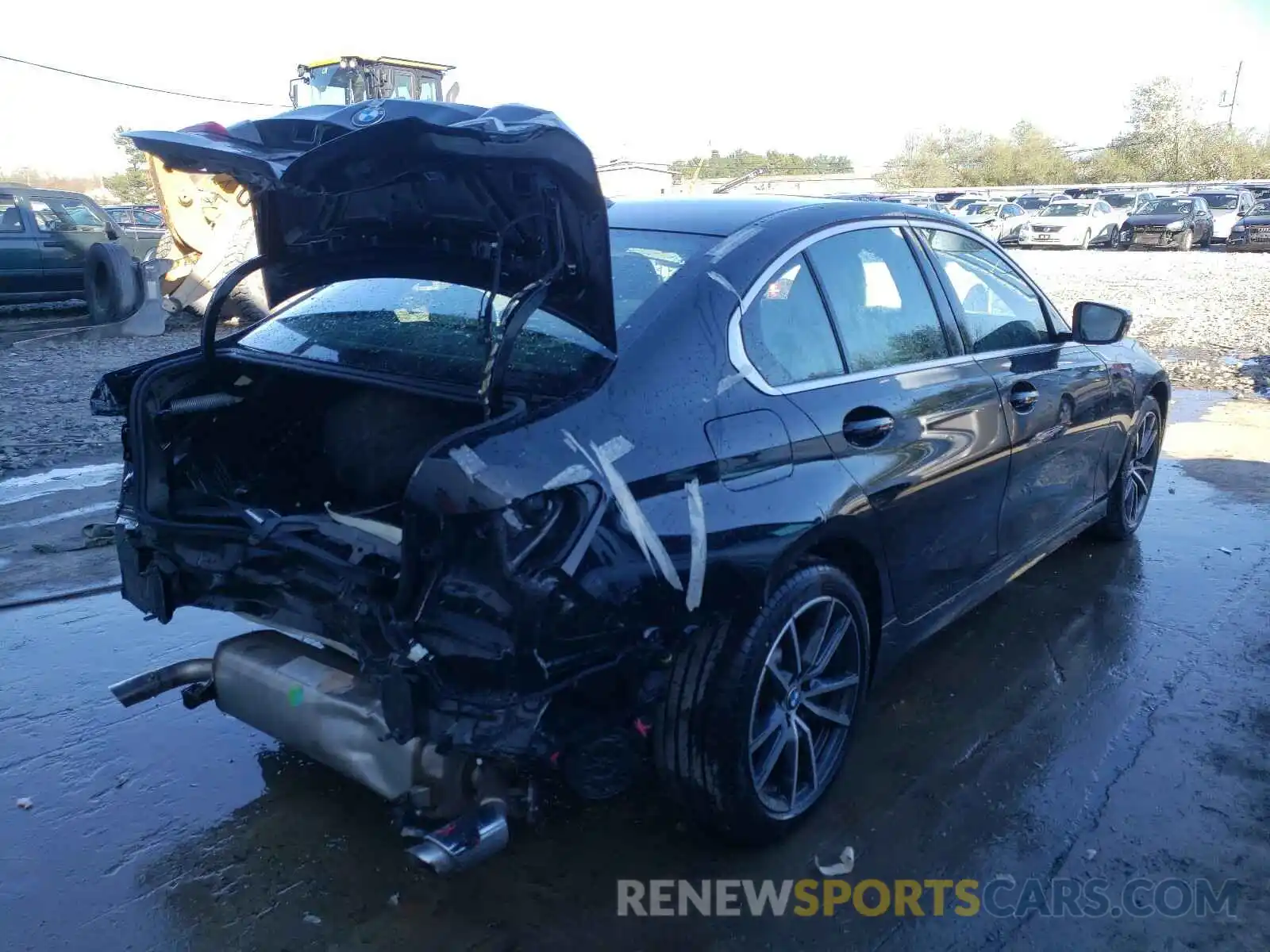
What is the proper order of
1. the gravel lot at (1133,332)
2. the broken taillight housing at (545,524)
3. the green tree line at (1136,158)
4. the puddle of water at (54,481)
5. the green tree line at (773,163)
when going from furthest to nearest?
the green tree line at (1136,158)
the green tree line at (773,163)
the gravel lot at (1133,332)
the puddle of water at (54,481)
the broken taillight housing at (545,524)

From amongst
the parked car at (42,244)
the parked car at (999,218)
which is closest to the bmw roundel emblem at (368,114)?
the parked car at (42,244)

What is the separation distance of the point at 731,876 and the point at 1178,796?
150 centimetres

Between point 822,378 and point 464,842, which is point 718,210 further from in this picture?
point 464,842

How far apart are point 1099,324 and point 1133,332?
944 centimetres

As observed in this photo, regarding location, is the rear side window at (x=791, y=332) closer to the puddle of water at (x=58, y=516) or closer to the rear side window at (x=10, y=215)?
the puddle of water at (x=58, y=516)

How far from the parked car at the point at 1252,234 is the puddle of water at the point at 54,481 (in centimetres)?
2794

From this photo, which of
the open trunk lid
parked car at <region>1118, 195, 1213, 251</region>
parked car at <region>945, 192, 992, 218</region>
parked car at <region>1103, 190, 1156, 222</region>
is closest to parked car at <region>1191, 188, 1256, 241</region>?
parked car at <region>1118, 195, 1213, 251</region>

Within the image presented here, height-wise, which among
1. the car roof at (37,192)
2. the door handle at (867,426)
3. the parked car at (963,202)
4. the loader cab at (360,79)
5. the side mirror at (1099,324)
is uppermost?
the loader cab at (360,79)

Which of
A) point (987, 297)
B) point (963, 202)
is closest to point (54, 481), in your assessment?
point (987, 297)

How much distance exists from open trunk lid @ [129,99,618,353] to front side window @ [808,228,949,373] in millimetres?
892

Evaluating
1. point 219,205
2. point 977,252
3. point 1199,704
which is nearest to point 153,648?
point 977,252

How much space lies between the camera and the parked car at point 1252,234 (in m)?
25.8

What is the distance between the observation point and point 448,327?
3264 mm

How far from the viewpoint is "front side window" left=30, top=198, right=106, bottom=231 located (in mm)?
13867
